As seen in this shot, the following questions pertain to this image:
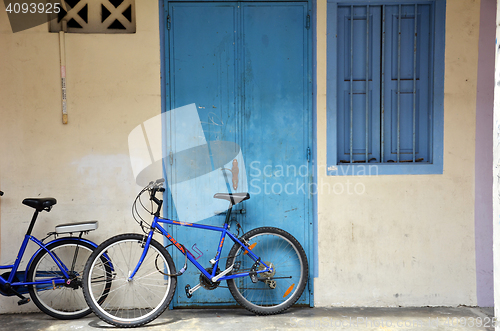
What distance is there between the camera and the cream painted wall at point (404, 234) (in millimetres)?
3869

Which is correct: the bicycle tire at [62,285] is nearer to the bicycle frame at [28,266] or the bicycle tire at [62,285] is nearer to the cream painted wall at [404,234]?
the bicycle frame at [28,266]

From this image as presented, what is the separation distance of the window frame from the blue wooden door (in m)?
0.23

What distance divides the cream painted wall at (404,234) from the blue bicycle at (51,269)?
227cm

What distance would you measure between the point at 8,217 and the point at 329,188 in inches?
128

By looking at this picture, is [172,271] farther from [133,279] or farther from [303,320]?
[303,320]

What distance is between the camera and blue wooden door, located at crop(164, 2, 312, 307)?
A: 3.81m

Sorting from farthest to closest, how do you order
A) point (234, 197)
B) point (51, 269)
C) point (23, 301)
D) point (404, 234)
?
point (404, 234)
point (51, 269)
point (234, 197)
point (23, 301)

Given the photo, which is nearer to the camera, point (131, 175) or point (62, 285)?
point (62, 285)

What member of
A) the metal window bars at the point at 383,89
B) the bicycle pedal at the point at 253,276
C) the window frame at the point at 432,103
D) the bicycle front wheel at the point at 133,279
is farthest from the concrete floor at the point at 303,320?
the metal window bars at the point at 383,89

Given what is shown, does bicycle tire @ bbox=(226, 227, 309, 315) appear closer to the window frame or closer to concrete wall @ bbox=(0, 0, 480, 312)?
concrete wall @ bbox=(0, 0, 480, 312)

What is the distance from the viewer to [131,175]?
3842 millimetres

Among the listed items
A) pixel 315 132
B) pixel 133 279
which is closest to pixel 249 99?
pixel 315 132

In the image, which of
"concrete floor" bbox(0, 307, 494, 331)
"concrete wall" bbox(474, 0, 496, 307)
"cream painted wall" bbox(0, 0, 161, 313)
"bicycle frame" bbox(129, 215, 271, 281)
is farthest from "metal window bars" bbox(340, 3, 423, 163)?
"cream painted wall" bbox(0, 0, 161, 313)

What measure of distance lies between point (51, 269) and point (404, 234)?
140 inches
